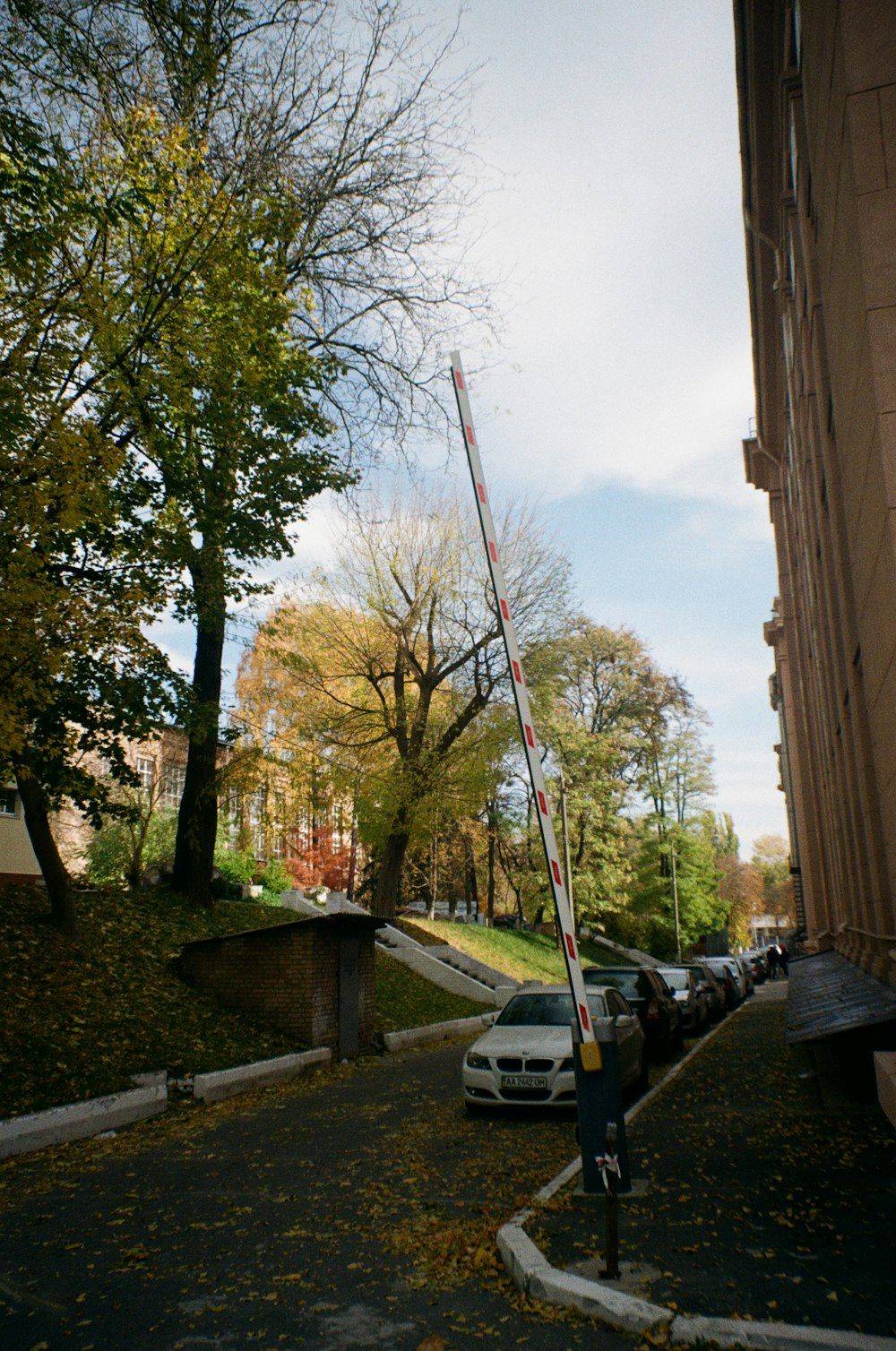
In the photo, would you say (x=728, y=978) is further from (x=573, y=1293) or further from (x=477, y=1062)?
(x=573, y=1293)

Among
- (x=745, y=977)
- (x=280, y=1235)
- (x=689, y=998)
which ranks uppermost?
(x=689, y=998)

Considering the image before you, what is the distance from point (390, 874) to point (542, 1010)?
1471 cm

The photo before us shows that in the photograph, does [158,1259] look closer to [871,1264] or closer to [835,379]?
[871,1264]

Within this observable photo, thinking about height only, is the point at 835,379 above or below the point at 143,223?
below

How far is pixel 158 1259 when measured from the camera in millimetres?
5672

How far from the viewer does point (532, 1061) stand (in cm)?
1052

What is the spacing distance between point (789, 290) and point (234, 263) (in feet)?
39.7

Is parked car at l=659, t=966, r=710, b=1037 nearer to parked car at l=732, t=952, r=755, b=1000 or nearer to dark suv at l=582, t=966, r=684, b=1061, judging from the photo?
dark suv at l=582, t=966, r=684, b=1061

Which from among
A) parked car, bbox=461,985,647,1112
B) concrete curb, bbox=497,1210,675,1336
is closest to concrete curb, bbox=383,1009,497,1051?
parked car, bbox=461,985,647,1112

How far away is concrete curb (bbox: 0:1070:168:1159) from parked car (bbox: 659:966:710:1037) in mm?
11840

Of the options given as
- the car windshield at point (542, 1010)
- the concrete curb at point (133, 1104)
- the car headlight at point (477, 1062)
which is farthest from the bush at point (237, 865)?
the car headlight at point (477, 1062)

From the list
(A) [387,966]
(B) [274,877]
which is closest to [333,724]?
(A) [387,966]

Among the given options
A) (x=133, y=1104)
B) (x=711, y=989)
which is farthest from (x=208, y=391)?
(x=711, y=989)

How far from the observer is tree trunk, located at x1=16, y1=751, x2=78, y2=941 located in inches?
516
